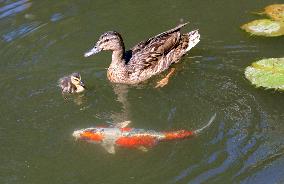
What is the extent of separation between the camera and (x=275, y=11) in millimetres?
9586

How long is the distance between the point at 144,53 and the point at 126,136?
2409mm

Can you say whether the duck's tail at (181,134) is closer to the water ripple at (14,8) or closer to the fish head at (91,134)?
the fish head at (91,134)

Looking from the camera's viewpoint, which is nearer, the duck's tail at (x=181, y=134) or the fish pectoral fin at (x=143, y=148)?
the fish pectoral fin at (x=143, y=148)

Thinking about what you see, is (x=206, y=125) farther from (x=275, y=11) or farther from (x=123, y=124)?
(x=275, y=11)

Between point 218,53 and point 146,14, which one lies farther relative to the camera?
point 146,14

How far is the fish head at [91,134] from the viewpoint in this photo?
694 cm

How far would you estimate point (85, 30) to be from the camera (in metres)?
10.2

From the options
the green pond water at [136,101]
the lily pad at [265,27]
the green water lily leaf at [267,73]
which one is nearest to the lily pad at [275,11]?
the lily pad at [265,27]

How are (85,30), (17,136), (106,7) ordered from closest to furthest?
(17,136) < (85,30) < (106,7)

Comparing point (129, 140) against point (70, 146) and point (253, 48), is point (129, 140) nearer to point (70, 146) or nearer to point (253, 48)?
point (70, 146)

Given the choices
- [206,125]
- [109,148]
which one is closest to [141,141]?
[109,148]

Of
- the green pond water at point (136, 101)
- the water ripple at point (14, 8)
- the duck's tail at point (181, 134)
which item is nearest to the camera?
the green pond water at point (136, 101)

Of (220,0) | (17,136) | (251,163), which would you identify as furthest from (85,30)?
(251,163)

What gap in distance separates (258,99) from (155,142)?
1650 mm
